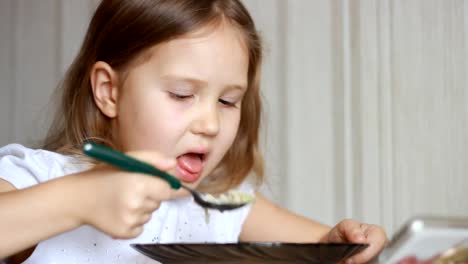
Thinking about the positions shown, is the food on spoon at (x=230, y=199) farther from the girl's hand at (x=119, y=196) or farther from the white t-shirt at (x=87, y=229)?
the white t-shirt at (x=87, y=229)

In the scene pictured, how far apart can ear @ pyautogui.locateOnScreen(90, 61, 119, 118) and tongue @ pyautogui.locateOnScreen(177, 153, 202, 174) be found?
0.59ft

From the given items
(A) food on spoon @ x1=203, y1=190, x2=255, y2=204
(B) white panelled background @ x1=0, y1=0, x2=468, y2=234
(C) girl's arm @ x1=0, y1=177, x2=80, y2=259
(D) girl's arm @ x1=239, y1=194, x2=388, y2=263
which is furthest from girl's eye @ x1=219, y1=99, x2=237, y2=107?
(B) white panelled background @ x1=0, y1=0, x2=468, y2=234

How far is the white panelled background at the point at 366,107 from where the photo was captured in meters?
1.82

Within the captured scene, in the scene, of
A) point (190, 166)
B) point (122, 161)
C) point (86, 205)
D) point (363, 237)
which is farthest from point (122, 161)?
point (363, 237)

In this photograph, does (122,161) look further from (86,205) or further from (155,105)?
(155,105)

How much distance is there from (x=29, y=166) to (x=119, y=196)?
15.4 inches

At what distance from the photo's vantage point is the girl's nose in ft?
3.45

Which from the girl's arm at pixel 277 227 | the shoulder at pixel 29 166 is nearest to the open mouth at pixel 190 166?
the shoulder at pixel 29 166

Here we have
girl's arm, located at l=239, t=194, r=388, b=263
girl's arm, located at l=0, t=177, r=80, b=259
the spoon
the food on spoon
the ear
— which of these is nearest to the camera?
the spoon

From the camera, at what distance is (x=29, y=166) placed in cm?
107

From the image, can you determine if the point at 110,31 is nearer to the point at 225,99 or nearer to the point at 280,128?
the point at 225,99

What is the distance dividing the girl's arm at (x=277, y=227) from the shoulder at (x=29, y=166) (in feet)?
1.47

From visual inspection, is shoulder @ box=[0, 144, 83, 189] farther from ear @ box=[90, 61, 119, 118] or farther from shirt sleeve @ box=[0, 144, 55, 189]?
ear @ box=[90, 61, 119, 118]

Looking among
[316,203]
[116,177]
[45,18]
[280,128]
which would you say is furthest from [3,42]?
[116,177]
